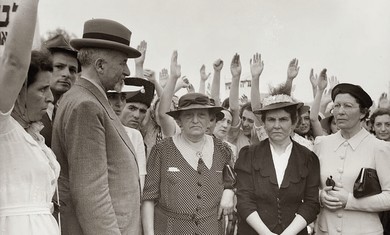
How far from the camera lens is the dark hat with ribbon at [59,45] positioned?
4137mm

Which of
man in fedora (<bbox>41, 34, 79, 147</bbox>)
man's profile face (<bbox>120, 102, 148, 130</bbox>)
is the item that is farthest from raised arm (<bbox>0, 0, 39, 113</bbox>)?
man's profile face (<bbox>120, 102, 148, 130</bbox>)

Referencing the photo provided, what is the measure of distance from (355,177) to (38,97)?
104 inches

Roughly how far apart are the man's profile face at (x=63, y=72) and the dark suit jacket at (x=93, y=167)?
3.41 feet

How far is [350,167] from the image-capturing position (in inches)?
165

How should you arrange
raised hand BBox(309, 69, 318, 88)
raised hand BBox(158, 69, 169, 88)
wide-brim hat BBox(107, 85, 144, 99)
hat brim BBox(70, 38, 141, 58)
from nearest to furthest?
hat brim BBox(70, 38, 141, 58) < wide-brim hat BBox(107, 85, 144, 99) < raised hand BBox(158, 69, 169, 88) < raised hand BBox(309, 69, 318, 88)

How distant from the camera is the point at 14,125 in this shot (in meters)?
2.51

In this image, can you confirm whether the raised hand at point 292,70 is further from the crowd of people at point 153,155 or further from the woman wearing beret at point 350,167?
the woman wearing beret at point 350,167

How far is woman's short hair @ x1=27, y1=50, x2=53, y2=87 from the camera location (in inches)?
106

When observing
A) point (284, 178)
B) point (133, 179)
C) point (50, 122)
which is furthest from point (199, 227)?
point (50, 122)

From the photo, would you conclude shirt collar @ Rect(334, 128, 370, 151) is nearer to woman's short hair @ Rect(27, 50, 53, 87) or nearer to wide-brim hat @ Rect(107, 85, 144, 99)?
wide-brim hat @ Rect(107, 85, 144, 99)

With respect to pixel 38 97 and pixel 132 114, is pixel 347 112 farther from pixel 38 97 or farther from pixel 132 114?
pixel 38 97

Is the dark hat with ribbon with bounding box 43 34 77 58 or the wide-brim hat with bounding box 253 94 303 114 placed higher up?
the dark hat with ribbon with bounding box 43 34 77 58

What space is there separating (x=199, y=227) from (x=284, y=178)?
2.57ft

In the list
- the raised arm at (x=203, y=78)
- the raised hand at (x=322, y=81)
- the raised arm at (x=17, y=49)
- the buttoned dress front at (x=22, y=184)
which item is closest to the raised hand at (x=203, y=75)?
the raised arm at (x=203, y=78)
